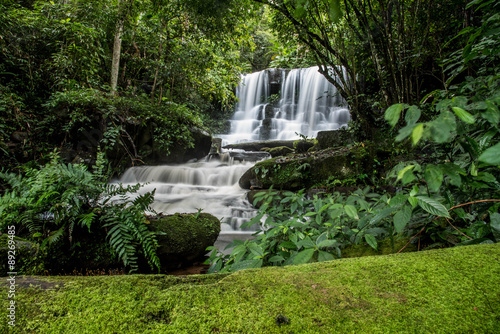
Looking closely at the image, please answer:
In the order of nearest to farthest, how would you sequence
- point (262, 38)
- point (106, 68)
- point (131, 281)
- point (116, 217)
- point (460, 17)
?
1. point (131, 281)
2. point (116, 217)
3. point (460, 17)
4. point (106, 68)
5. point (262, 38)

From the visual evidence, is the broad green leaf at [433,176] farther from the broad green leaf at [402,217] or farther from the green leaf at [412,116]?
the broad green leaf at [402,217]

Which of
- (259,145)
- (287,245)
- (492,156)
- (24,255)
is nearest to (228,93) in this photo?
(259,145)

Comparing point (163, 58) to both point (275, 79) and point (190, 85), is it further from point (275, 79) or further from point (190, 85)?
point (275, 79)

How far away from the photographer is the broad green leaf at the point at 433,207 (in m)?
1.10

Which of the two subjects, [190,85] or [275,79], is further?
[275,79]

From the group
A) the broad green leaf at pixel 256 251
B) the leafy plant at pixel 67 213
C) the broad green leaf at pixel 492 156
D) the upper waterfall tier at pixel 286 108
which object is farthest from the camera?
the upper waterfall tier at pixel 286 108

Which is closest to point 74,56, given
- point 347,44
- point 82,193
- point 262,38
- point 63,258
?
point 82,193

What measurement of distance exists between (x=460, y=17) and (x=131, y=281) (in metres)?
7.71

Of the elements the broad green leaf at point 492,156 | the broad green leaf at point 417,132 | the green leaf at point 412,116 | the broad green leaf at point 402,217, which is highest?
the green leaf at point 412,116

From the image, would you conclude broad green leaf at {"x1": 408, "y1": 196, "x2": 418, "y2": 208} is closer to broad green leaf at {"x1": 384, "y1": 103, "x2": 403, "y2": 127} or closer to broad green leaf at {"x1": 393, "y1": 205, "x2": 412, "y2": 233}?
broad green leaf at {"x1": 393, "y1": 205, "x2": 412, "y2": 233}

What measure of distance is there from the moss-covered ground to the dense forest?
1.19ft

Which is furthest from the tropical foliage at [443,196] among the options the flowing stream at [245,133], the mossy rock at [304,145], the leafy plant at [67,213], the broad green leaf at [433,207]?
the mossy rock at [304,145]

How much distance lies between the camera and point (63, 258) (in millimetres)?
2422

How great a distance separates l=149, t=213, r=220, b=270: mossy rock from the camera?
301 cm
